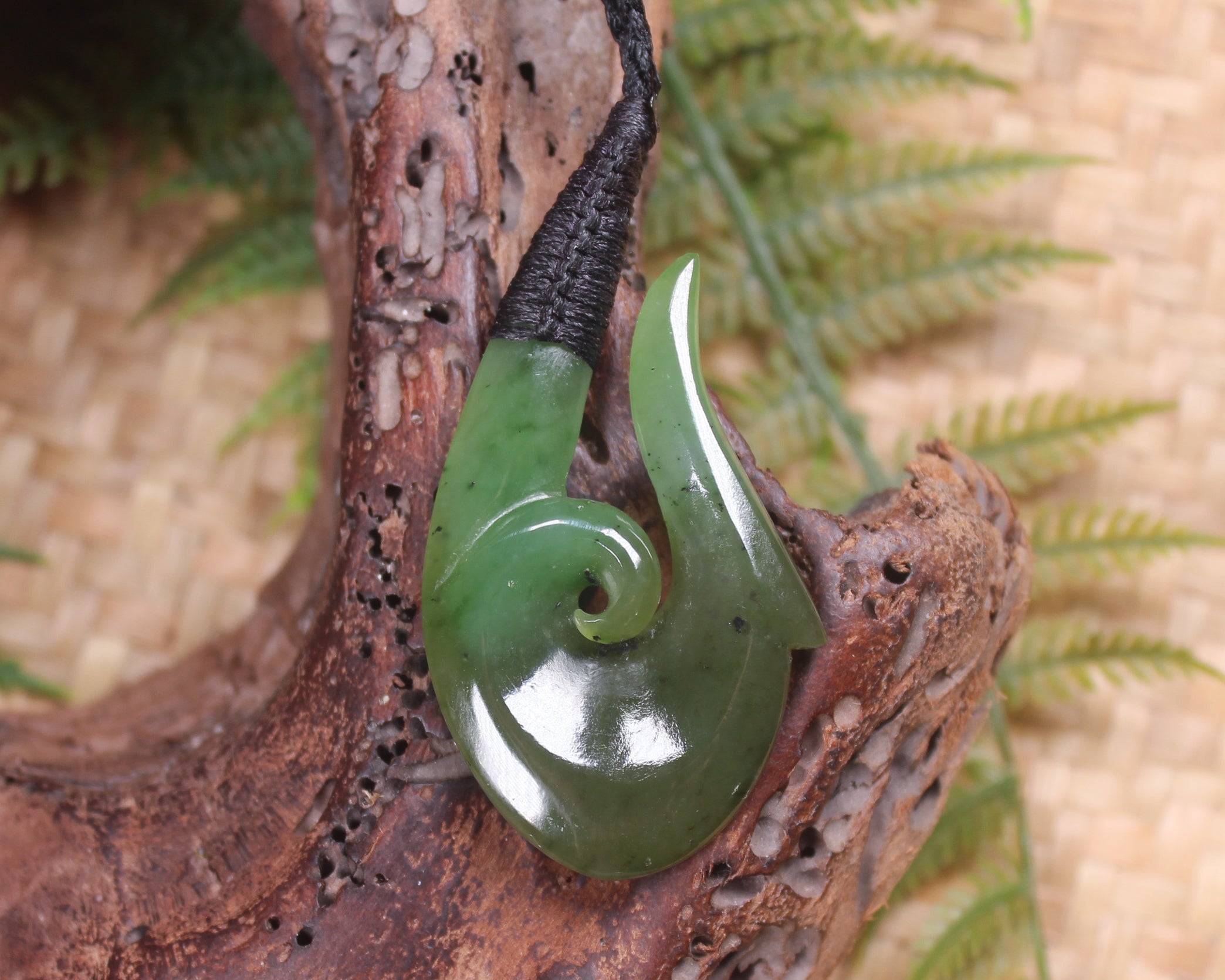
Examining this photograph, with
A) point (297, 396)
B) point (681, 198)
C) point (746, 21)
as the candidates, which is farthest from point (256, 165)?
point (746, 21)

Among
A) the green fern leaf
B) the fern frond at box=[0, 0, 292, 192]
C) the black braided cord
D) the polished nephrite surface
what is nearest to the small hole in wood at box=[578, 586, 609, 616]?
the polished nephrite surface

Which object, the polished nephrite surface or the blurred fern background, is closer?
the polished nephrite surface

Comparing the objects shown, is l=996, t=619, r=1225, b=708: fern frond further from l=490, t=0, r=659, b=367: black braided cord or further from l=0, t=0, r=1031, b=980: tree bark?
l=490, t=0, r=659, b=367: black braided cord

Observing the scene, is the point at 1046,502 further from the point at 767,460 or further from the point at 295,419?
the point at 295,419

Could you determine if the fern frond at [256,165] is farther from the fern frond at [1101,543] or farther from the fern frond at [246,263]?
the fern frond at [1101,543]

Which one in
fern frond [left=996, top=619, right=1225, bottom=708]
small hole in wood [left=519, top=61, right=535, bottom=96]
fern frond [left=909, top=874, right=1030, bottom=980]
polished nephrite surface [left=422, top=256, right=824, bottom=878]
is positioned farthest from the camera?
fern frond [left=996, top=619, right=1225, bottom=708]

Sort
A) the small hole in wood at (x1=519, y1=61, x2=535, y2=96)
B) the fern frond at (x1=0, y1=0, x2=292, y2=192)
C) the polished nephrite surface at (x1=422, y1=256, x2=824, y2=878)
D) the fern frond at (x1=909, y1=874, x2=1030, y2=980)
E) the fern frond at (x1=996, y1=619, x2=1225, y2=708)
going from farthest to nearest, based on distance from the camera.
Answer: the fern frond at (x1=0, y1=0, x2=292, y2=192), the fern frond at (x1=996, y1=619, x2=1225, y2=708), the fern frond at (x1=909, y1=874, x2=1030, y2=980), the small hole in wood at (x1=519, y1=61, x2=535, y2=96), the polished nephrite surface at (x1=422, y1=256, x2=824, y2=878)

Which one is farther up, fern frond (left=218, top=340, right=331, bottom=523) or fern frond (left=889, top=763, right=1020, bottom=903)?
fern frond (left=218, top=340, right=331, bottom=523)
